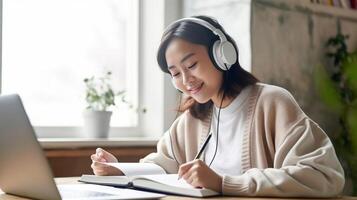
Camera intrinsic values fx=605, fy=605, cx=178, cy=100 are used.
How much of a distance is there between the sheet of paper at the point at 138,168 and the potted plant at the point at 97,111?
76 centimetres

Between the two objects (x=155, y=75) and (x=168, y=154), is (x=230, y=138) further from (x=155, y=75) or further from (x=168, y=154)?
(x=155, y=75)

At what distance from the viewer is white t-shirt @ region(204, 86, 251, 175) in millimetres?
1701

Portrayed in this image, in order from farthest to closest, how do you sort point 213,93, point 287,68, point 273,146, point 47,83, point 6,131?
point 287,68, point 47,83, point 213,93, point 273,146, point 6,131

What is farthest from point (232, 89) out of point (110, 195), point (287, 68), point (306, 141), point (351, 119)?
point (351, 119)

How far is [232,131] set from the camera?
5.69 ft

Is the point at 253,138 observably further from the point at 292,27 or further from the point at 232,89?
the point at 292,27

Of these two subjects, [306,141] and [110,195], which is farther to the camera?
[306,141]

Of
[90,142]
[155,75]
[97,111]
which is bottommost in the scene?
[90,142]

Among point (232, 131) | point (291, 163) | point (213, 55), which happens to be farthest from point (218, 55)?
point (291, 163)

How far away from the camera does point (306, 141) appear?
1.47 m

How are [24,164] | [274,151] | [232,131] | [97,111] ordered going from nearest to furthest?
[24,164] < [274,151] < [232,131] < [97,111]

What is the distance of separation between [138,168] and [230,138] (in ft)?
0.91

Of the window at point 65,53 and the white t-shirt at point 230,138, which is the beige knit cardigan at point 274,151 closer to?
the white t-shirt at point 230,138

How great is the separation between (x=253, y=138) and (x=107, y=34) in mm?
1275
